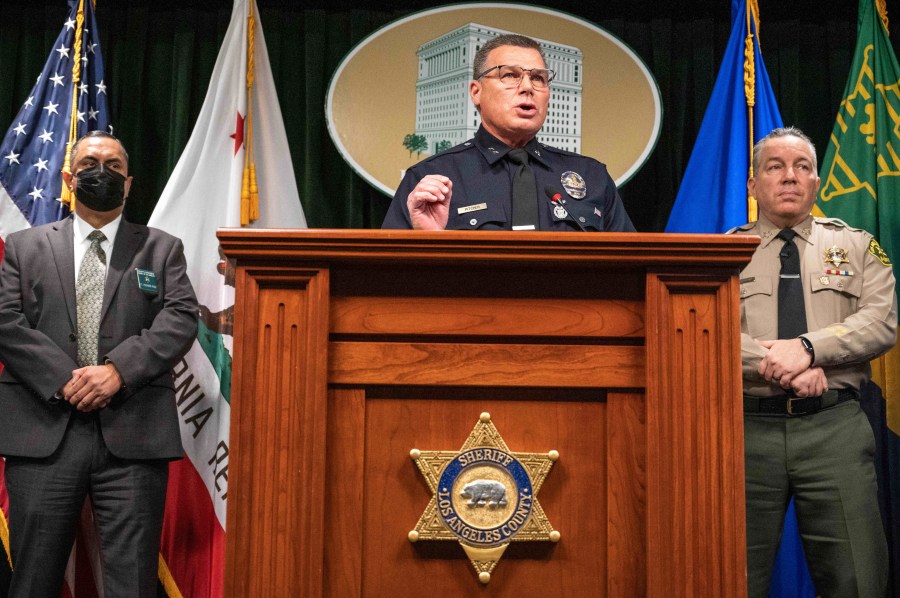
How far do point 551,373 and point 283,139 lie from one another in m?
2.40

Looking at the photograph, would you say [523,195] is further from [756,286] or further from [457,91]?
[457,91]

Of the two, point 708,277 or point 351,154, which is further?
point 351,154

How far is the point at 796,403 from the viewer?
7.85ft

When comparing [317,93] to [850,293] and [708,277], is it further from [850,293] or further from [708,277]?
[708,277]

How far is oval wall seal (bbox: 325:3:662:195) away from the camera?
11.1 feet

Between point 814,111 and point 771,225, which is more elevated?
point 814,111

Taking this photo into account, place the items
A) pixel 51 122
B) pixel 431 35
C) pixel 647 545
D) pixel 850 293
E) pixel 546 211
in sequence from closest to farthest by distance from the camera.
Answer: pixel 647 545 < pixel 546 211 < pixel 850 293 < pixel 51 122 < pixel 431 35

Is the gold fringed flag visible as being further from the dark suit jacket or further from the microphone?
the microphone

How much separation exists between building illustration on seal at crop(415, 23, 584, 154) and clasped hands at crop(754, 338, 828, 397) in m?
1.37

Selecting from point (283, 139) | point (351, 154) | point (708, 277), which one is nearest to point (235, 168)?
point (283, 139)

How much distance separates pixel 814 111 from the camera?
3.55m

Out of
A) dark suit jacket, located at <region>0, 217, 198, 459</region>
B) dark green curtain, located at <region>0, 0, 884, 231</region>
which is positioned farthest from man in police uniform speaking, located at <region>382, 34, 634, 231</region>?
dark green curtain, located at <region>0, 0, 884, 231</region>

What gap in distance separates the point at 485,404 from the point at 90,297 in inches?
72.1

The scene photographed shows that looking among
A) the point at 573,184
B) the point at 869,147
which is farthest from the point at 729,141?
the point at 573,184
